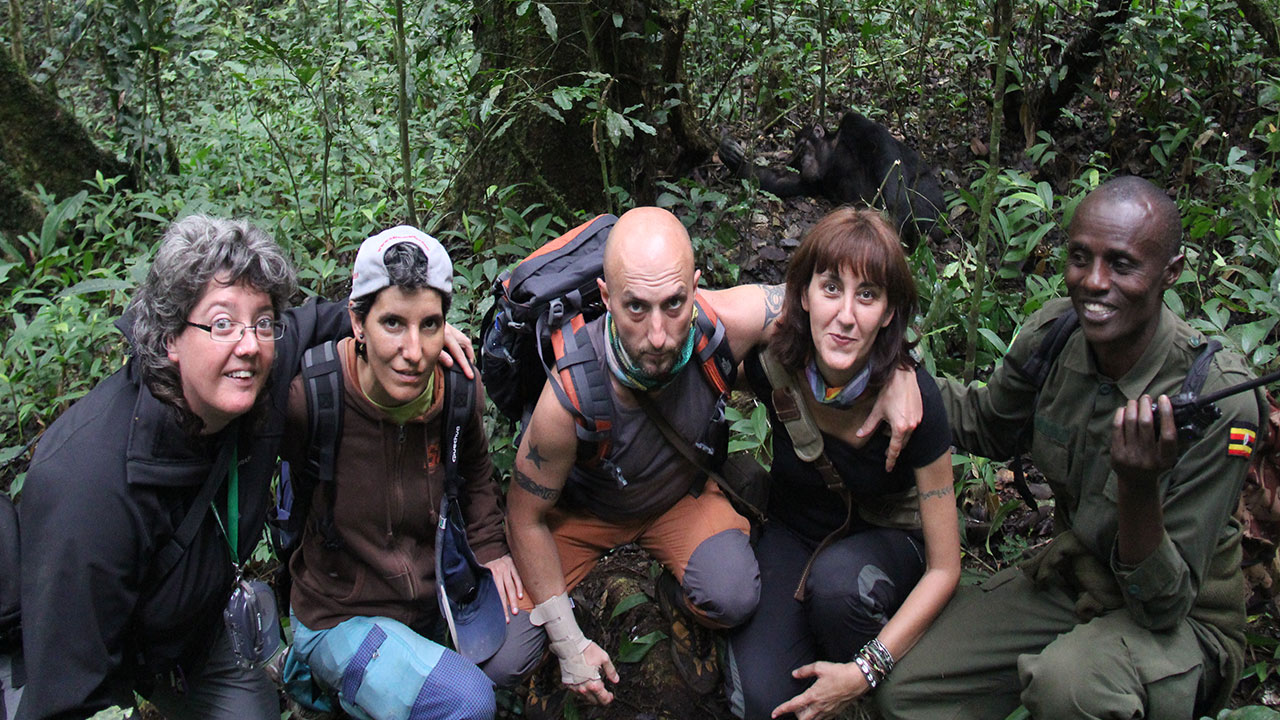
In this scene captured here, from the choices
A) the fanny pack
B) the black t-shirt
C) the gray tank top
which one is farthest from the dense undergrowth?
the fanny pack

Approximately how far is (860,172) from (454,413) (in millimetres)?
3928

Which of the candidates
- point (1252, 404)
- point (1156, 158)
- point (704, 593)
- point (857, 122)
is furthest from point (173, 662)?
point (1156, 158)

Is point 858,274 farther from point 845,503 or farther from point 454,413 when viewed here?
point 454,413

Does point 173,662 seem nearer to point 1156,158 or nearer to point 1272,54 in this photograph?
point 1156,158

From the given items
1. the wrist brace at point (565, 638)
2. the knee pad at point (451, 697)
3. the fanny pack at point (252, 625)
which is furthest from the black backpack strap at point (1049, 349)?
the fanny pack at point (252, 625)

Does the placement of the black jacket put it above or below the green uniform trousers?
above

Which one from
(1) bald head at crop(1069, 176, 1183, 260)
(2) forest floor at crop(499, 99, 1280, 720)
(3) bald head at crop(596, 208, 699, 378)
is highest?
(1) bald head at crop(1069, 176, 1183, 260)

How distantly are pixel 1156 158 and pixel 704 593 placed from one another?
4.19 meters

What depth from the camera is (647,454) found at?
3.18 metres

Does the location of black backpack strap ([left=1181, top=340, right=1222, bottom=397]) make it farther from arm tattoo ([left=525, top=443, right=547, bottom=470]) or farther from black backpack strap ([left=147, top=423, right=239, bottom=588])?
black backpack strap ([left=147, top=423, right=239, bottom=588])

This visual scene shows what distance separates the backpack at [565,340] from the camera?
2.94 m

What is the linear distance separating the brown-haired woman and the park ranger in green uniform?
0.18 m

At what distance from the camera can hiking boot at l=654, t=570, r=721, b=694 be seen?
3.43m

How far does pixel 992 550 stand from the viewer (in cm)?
390
